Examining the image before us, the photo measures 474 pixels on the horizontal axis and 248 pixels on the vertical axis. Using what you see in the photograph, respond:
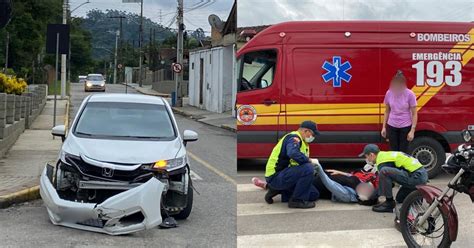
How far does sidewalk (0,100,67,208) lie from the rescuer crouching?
3243mm

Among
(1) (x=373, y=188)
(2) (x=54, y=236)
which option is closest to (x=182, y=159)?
(2) (x=54, y=236)

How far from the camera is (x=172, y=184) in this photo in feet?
21.9

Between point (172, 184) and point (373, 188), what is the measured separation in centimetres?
238

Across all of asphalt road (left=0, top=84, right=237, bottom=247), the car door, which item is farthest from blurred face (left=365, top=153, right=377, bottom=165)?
asphalt road (left=0, top=84, right=237, bottom=247)

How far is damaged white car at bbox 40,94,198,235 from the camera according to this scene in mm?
6066

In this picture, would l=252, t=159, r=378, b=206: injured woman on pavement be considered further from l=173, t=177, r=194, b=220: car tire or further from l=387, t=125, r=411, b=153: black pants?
l=173, t=177, r=194, b=220: car tire

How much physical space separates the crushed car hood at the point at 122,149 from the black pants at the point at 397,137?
2.89 m

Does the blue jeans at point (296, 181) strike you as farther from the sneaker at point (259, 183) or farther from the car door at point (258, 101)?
the car door at point (258, 101)

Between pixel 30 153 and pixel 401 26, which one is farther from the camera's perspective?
pixel 30 153

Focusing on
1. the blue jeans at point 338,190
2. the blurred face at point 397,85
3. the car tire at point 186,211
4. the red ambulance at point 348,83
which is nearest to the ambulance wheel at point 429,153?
the red ambulance at point 348,83

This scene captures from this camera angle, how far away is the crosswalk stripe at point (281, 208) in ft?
22.1

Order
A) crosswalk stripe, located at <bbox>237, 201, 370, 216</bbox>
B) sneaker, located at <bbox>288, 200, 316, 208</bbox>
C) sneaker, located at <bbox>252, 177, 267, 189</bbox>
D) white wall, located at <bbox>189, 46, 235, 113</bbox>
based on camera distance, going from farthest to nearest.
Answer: white wall, located at <bbox>189, 46, 235, 113</bbox>
sneaker, located at <bbox>252, 177, 267, 189</bbox>
sneaker, located at <bbox>288, 200, 316, 208</bbox>
crosswalk stripe, located at <bbox>237, 201, 370, 216</bbox>

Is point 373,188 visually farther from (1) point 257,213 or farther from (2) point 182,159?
(2) point 182,159

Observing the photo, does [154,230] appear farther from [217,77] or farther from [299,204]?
[217,77]
